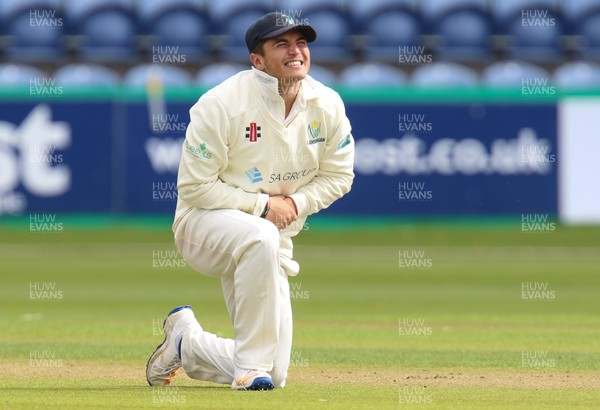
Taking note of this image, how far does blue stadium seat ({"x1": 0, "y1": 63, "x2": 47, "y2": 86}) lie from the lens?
23969 mm

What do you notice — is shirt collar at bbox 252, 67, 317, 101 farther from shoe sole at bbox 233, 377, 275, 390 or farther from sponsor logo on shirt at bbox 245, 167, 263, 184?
shoe sole at bbox 233, 377, 275, 390

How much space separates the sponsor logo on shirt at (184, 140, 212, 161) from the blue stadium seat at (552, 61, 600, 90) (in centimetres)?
1637

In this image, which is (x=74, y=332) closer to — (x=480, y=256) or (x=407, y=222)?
(x=480, y=256)

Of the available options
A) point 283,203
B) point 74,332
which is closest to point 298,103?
point 283,203

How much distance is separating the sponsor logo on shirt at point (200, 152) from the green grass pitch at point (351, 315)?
128cm

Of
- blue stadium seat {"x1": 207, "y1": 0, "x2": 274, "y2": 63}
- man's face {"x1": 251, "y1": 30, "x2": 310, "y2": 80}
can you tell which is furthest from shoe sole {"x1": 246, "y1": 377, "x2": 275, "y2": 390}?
blue stadium seat {"x1": 207, "y1": 0, "x2": 274, "y2": 63}

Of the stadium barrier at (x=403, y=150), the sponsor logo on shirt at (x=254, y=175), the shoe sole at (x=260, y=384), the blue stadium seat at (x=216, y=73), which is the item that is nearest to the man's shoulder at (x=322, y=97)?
the sponsor logo on shirt at (x=254, y=175)

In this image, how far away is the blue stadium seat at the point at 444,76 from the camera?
23.9m

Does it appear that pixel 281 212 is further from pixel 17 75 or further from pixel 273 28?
pixel 17 75

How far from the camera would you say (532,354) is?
9.65 metres

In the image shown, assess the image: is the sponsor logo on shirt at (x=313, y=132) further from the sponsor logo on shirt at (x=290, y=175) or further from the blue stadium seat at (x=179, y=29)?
the blue stadium seat at (x=179, y=29)

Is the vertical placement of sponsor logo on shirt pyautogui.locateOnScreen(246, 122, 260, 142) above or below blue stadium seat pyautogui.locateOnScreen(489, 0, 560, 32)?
below

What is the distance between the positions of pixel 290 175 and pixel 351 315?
5.60 metres

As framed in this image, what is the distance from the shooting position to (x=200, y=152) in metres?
7.30
